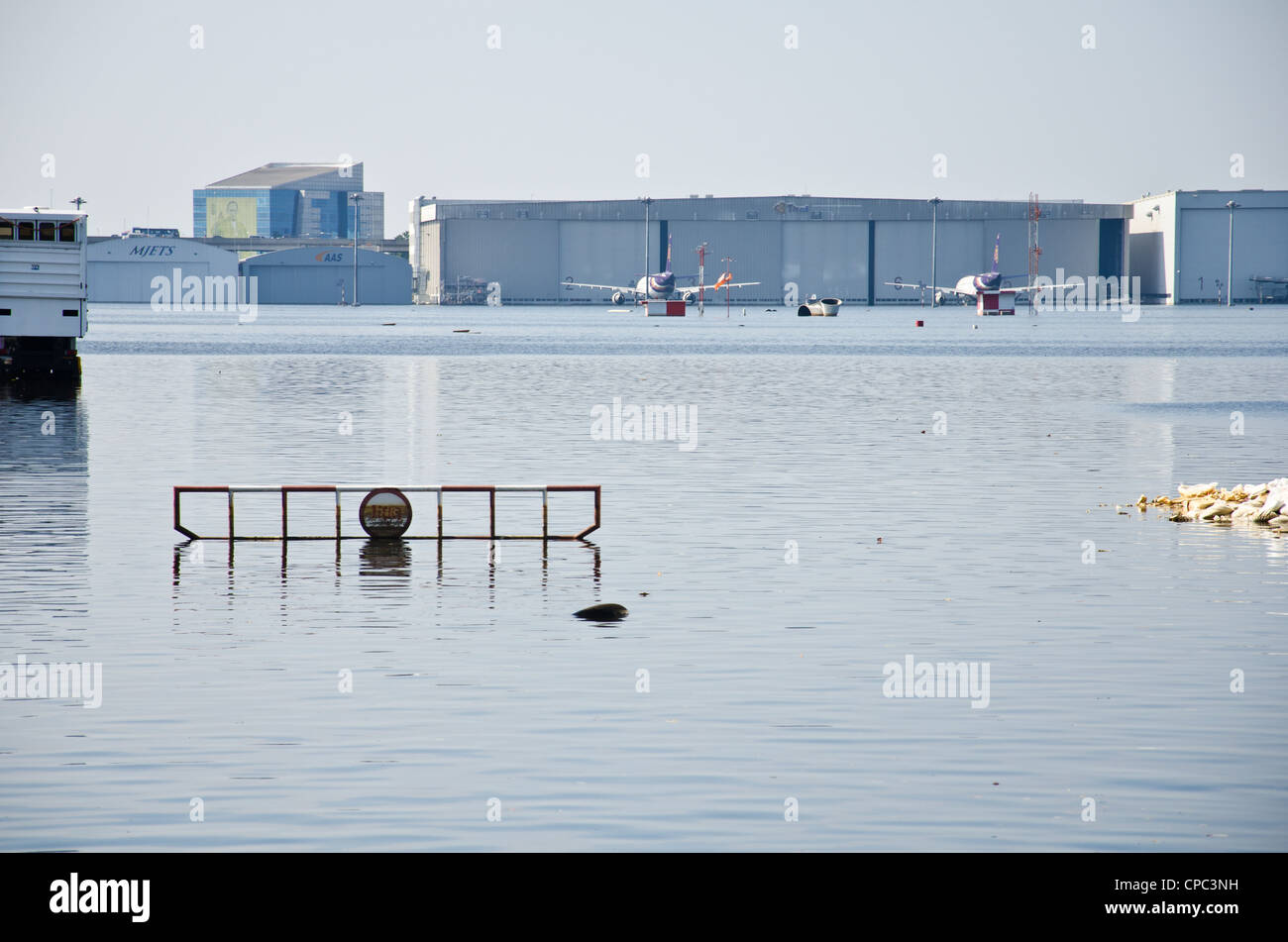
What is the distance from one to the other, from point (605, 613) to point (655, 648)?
1.94 metres

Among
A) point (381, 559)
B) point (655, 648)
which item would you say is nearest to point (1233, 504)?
point (381, 559)

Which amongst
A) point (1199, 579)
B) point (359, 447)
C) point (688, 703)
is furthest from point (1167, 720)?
point (359, 447)

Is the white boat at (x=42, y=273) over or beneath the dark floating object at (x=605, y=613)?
over

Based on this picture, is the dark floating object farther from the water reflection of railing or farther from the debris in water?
the debris in water

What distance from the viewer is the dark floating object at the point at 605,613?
69.4 ft

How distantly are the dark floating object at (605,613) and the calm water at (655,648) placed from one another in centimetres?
35

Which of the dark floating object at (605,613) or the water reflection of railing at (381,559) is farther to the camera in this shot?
the water reflection of railing at (381,559)

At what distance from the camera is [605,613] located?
21.2 meters

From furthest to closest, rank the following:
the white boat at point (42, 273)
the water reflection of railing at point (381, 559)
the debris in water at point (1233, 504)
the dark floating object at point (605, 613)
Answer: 1. the white boat at point (42, 273)
2. the debris in water at point (1233, 504)
3. the water reflection of railing at point (381, 559)
4. the dark floating object at point (605, 613)

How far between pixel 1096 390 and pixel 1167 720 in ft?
195

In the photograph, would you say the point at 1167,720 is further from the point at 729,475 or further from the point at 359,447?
the point at 359,447

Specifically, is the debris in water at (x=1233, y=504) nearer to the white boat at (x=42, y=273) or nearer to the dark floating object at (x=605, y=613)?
the dark floating object at (x=605, y=613)

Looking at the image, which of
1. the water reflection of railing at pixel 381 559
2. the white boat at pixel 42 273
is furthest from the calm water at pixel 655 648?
the white boat at pixel 42 273

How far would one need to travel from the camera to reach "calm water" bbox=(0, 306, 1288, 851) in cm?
1312
